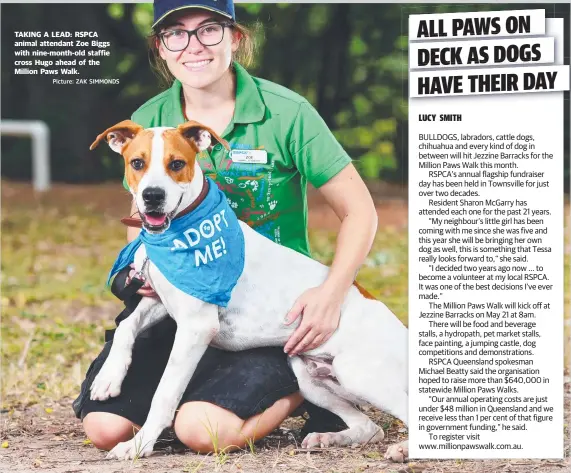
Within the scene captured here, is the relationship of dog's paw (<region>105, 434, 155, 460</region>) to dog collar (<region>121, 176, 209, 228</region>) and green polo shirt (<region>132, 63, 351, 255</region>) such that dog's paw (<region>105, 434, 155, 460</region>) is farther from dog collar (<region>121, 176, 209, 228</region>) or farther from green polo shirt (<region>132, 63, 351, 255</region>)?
green polo shirt (<region>132, 63, 351, 255</region>)

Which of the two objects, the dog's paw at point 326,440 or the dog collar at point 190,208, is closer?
the dog collar at point 190,208

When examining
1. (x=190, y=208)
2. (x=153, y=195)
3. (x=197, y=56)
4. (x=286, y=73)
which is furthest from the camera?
(x=286, y=73)

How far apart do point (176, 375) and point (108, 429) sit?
380 mm

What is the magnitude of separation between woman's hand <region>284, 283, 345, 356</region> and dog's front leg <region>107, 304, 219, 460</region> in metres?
0.33

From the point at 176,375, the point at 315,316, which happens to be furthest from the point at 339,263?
the point at 176,375

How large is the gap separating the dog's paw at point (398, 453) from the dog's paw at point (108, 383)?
108 centimetres

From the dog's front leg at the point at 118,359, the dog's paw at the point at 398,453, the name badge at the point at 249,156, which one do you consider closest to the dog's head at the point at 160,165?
the name badge at the point at 249,156

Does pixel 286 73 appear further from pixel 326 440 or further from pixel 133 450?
pixel 133 450

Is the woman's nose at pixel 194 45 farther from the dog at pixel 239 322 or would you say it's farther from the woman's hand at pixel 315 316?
the woman's hand at pixel 315 316

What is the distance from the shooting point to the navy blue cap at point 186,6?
3.79 m

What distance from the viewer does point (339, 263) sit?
12.5 feet

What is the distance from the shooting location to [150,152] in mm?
3551

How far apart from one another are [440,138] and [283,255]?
77cm

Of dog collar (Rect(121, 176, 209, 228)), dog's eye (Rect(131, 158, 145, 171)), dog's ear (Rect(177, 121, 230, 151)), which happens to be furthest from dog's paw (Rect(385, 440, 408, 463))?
dog's eye (Rect(131, 158, 145, 171))
